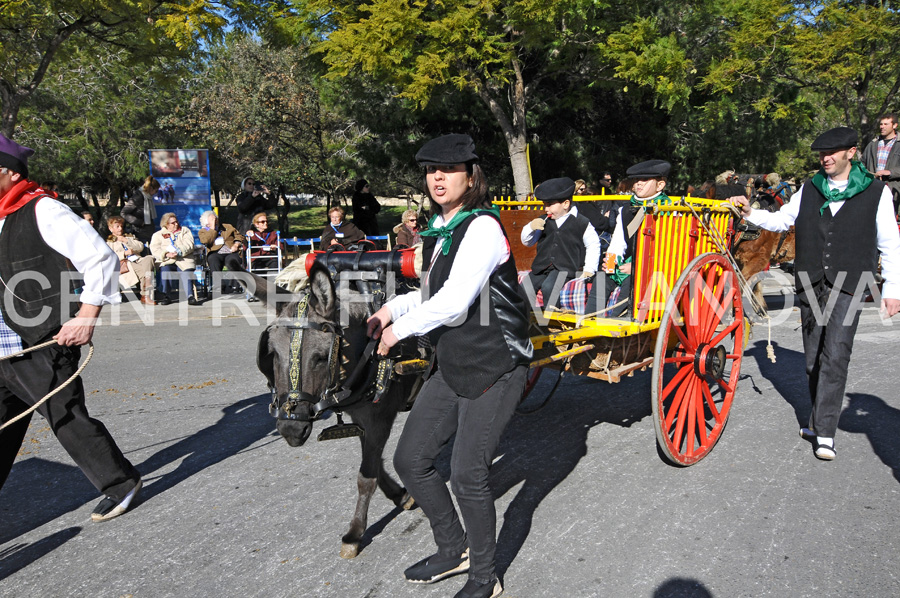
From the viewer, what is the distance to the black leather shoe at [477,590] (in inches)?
114

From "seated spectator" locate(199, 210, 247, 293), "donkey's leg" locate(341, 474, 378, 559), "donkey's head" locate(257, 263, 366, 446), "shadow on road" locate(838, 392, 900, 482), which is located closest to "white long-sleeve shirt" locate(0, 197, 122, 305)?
"donkey's head" locate(257, 263, 366, 446)

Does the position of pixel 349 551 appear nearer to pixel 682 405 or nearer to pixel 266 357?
pixel 266 357

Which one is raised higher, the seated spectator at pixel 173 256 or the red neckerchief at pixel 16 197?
the red neckerchief at pixel 16 197

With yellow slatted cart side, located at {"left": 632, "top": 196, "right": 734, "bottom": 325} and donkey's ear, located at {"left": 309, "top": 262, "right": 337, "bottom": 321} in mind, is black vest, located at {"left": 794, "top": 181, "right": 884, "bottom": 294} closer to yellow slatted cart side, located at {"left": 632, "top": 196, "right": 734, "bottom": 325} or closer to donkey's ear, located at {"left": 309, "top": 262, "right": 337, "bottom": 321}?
yellow slatted cart side, located at {"left": 632, "top": 196, "right": 734, "bottom": 325}

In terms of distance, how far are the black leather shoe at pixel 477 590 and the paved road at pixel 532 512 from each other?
0.51ft

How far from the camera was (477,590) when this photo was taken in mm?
2898

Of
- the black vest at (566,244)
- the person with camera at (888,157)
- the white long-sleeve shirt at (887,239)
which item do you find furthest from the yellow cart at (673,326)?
the person with camera at (888,157)

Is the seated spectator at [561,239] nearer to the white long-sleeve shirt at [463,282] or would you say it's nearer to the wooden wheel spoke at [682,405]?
the wooden wheel spoke at [682,405]

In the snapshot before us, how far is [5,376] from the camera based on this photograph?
3.59 meters

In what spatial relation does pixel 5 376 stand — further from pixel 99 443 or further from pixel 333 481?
pixel 333 481

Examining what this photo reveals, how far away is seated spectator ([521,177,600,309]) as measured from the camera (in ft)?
17.3

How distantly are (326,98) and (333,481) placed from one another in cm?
1508

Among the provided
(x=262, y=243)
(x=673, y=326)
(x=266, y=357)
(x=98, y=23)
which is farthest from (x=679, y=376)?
(x=98, y=23)

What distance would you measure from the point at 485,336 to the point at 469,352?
0.31 ft
